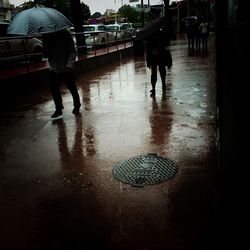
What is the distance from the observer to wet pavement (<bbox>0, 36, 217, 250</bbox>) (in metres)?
3.30

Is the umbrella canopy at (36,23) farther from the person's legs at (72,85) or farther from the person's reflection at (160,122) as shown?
the person's reflection at (160,122)

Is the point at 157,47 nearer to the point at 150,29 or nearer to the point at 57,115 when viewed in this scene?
the point at 150,29

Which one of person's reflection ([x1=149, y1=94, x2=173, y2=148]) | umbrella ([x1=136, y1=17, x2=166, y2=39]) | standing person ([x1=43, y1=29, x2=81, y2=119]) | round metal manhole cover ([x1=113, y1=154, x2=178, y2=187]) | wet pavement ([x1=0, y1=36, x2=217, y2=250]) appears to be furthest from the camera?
umbrella ([x1=136, y1=17, x2=166, y2=39])

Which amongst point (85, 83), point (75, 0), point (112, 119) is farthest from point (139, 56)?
point (112, 119)

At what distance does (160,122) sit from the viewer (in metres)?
6.75

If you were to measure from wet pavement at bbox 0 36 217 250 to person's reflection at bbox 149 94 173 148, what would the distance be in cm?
2

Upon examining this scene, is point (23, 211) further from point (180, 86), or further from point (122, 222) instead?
point (180, 86)

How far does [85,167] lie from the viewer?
4.91 metres

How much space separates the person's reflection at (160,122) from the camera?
19.1ft

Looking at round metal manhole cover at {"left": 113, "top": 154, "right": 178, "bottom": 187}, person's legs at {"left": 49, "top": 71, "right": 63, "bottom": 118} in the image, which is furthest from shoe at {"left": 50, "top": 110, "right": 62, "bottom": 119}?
round metal manhole cover at {"left": 113, "top": 154, "right": 178, "bottom": 187}

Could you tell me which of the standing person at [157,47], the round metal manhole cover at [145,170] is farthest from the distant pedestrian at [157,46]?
the round metal manhole cover at [145,170]

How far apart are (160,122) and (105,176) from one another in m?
2.46

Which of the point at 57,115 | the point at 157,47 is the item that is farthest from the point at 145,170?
the point at 157,47

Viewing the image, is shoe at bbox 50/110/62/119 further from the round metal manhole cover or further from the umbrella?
the round metal manhole cover
